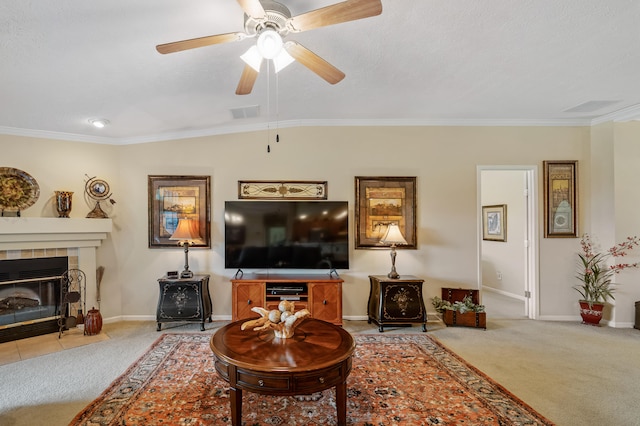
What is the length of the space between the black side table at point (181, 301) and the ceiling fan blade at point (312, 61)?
2.96 m

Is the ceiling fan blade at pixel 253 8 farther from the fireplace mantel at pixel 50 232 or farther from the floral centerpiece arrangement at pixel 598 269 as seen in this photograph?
the floral centerpiece arrangement at pixel 598 269

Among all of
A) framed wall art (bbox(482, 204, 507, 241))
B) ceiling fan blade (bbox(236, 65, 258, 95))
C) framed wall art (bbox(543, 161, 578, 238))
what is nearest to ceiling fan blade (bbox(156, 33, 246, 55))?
ceiling fan blade (bbox(236, 65, 258, 95))

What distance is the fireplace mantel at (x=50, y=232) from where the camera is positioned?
3.63 metres

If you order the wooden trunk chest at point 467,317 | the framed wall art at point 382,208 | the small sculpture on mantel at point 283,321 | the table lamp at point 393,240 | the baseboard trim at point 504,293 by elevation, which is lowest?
the baseboard trim at point 504,293

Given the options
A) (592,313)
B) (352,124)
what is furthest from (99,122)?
(592,313)

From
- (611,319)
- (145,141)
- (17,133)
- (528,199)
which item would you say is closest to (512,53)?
(528,199)

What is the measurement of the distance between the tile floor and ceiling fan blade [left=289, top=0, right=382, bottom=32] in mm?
3961

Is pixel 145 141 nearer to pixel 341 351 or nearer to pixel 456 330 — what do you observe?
pixel 341 351

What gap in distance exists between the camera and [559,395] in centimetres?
249

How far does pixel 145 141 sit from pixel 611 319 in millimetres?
6771

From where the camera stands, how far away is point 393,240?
13.1ft

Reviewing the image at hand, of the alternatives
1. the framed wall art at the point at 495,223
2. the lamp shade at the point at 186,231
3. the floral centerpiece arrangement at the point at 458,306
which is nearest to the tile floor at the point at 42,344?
the lamp shade at the point at 186,231

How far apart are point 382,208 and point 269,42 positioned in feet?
9.88

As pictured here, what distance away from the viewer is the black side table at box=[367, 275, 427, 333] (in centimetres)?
395
